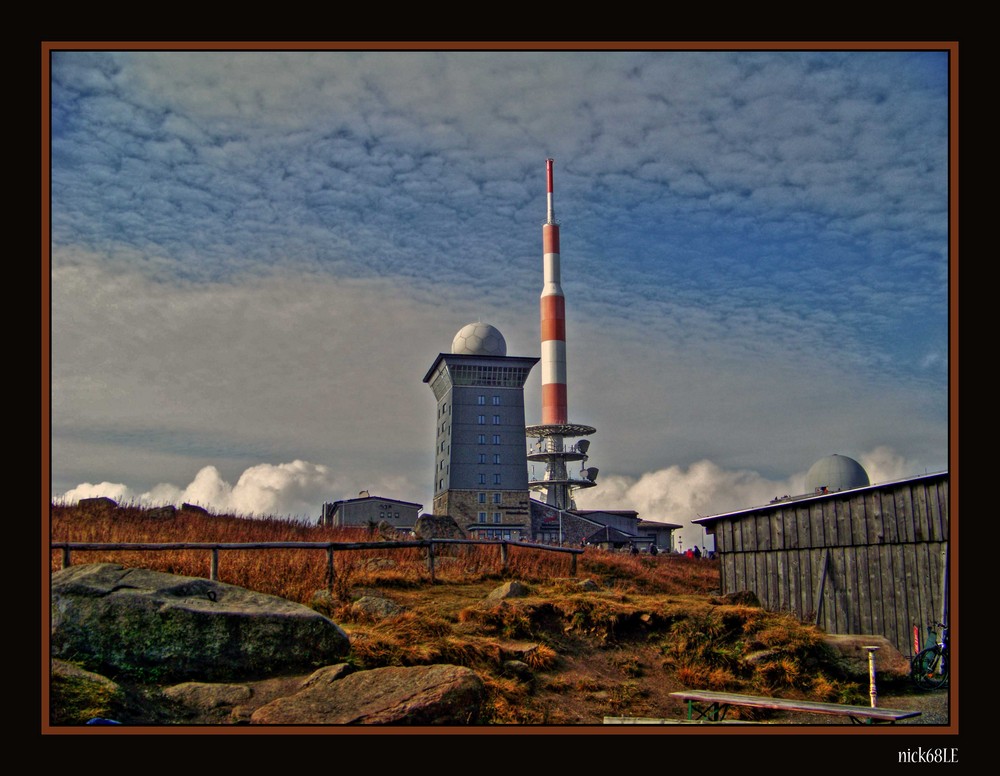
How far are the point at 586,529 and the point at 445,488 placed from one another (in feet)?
43.1

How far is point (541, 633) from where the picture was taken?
15875 millimetres

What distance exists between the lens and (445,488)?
80.3 metres

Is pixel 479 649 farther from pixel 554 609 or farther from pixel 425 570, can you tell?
pixel 425 570

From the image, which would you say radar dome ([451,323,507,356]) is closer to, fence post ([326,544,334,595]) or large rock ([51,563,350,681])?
fence post ([326,544,334,595])

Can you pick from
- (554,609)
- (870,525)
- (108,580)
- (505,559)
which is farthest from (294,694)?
(870,525)

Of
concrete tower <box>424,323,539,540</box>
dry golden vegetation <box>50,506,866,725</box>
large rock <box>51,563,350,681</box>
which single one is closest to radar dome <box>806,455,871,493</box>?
concrete tower <box>424,323,539,540</box>

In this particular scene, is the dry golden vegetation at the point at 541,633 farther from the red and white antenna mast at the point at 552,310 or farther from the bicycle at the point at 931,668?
the red and white antenna mast at the point at 552,310

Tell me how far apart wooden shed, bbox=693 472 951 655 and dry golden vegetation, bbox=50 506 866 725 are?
227 cm

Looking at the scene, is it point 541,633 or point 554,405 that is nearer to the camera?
point 541,633

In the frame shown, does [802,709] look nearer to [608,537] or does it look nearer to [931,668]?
[931,668]

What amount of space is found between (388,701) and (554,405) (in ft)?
225

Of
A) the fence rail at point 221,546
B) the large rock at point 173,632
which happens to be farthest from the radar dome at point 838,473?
the large rock at point 173,632

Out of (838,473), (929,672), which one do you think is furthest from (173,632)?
(838,473)

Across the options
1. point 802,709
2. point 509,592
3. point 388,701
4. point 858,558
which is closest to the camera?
point 388,701
